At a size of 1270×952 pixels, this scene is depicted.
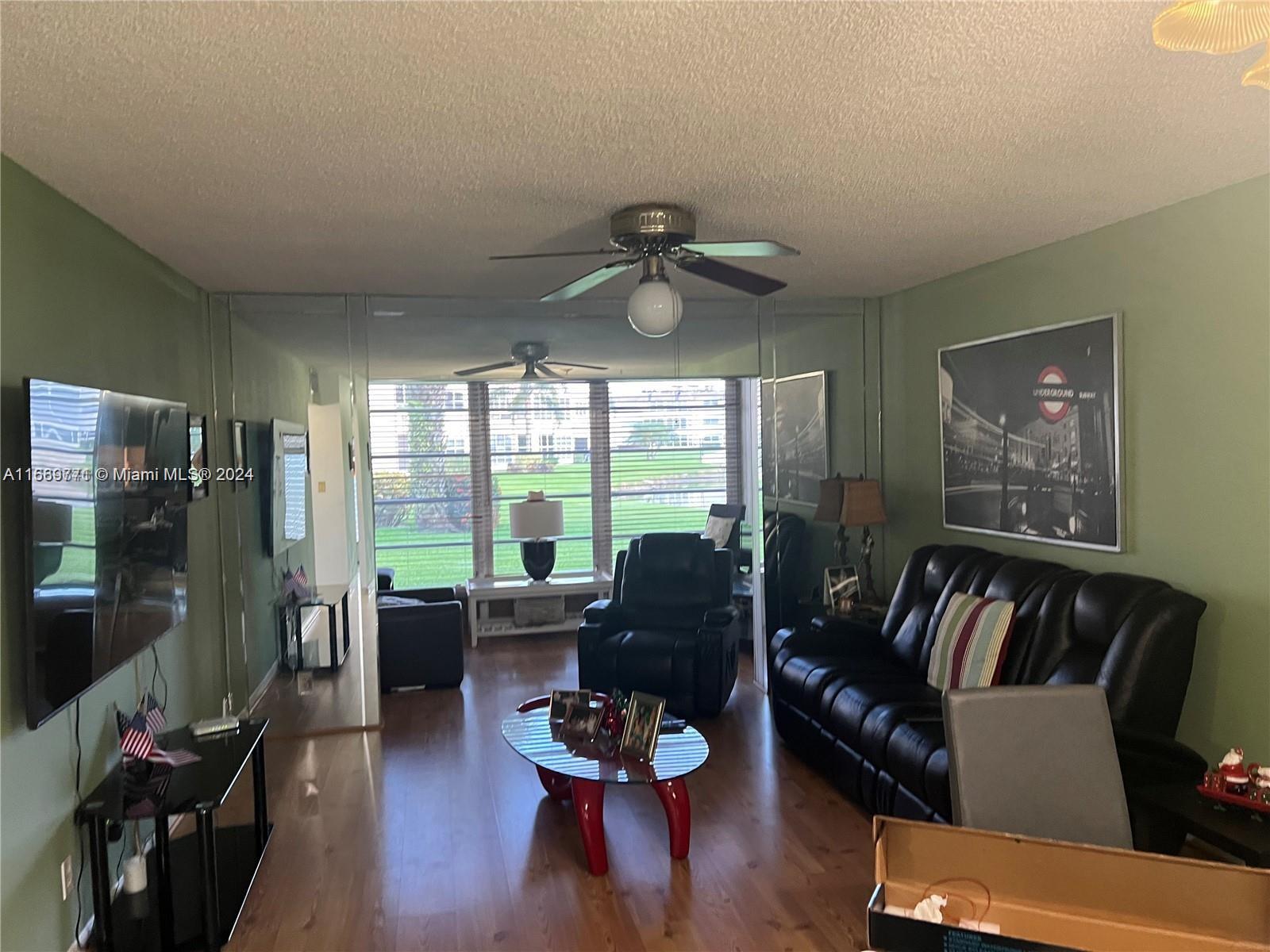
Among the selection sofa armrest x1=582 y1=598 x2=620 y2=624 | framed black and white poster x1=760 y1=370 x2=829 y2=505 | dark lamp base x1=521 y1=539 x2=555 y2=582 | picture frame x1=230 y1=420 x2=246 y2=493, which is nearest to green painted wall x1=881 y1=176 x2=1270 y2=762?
framed black and white poster x1=760 y1=370 x2=829 y2=505

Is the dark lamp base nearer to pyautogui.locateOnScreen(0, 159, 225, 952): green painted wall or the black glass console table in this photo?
pyautogui.locateOnScreen(0, 159, 225, 952): green painted wall

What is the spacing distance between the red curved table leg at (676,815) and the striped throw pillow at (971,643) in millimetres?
1204

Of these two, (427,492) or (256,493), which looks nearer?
(256,493)

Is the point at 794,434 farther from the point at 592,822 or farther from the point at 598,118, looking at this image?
the point at 598,118

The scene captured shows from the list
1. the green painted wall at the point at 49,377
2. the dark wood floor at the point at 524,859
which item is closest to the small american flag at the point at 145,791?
the green painted wall at the point at 49,377

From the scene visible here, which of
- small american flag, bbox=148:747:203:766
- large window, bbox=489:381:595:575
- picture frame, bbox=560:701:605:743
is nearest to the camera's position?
small american flag, bbox=148:747:203:766

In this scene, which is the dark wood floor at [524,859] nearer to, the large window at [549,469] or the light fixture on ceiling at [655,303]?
the light fixture on ceiling at [655,303]

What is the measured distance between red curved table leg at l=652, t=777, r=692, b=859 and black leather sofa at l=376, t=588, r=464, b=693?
8.21 feet

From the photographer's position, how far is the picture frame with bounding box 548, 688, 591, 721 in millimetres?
3568

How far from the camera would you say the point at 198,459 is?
13.6 ft

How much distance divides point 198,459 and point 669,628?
8.71 feet

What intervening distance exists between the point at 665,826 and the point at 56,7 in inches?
126

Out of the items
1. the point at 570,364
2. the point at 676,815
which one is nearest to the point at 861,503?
the point at 570,364

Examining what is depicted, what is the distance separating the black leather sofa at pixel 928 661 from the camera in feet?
9.78
